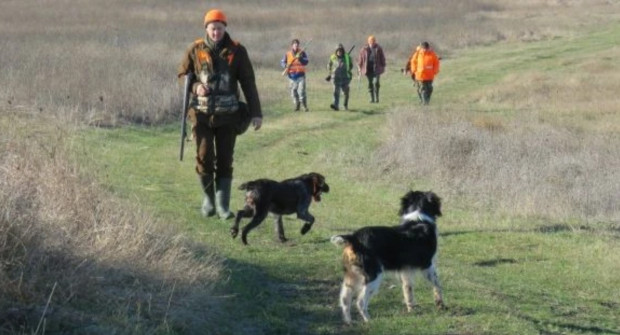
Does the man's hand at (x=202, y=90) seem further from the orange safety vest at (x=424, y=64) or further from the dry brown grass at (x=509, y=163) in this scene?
the orange safety vest at (x=424, y=64)

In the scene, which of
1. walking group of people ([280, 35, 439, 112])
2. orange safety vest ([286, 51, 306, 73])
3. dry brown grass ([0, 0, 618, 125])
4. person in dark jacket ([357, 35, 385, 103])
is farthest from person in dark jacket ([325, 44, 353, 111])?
dry brown grass ([0, 0, 618, 125])

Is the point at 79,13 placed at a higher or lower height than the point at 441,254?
higher

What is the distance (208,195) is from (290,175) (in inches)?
209

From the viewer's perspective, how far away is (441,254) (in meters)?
10.6

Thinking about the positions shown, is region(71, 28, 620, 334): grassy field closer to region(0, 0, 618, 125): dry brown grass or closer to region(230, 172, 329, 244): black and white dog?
region(230, 172, 329, 244): black and white dog

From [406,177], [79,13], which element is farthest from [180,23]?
[406,177]

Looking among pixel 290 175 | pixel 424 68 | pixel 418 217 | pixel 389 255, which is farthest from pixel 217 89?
pixel 424 68

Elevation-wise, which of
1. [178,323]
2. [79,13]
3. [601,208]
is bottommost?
[601,208]

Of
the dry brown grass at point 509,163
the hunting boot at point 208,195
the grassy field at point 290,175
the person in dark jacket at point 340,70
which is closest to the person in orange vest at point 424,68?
the grassy field at point 290,175

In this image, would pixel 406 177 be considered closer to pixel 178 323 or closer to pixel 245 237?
pixel 245 237

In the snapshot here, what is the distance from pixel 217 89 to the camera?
9977mm

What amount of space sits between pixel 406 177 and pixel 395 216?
13.6 ft

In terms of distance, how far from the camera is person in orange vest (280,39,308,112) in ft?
76.9

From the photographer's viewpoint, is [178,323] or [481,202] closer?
[178,323]
